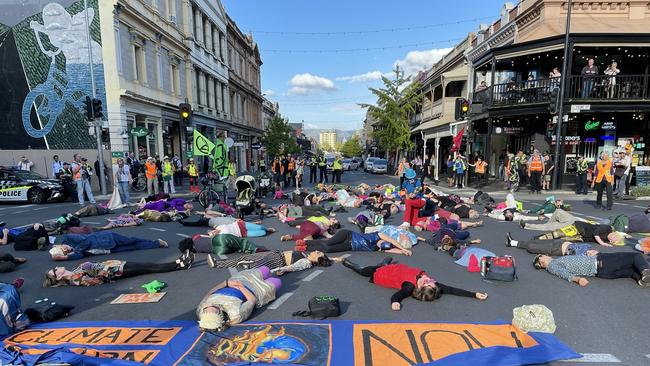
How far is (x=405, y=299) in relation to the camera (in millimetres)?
5203

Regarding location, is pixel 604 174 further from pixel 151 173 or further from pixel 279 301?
pixel 151 173

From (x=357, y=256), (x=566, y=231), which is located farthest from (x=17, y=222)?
(x=566, y=231)

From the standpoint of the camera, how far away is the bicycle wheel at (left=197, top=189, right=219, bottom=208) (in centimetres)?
1373

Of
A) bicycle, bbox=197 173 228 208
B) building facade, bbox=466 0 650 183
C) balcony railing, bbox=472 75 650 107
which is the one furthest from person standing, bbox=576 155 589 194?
bicycle, bbox=197 173 228 208

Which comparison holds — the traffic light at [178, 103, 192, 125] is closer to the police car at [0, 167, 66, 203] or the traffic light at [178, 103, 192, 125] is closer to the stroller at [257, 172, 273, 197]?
the stroller at [257, 172, 273, 197]

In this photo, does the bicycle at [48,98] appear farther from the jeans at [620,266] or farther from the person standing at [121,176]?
the jeans at [620,266]

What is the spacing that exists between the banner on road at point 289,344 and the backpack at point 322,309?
0.50ft

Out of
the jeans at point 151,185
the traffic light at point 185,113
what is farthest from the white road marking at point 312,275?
the jeans at point 151,185

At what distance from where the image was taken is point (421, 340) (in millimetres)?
3998

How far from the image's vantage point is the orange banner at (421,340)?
367 centimetres

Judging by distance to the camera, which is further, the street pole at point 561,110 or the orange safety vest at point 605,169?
the street pole at point 561,110

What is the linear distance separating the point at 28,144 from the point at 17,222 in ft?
37.7

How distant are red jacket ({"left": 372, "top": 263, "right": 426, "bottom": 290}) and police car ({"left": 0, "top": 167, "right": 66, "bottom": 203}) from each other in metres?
15.2

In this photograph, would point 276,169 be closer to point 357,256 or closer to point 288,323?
point 357,256
